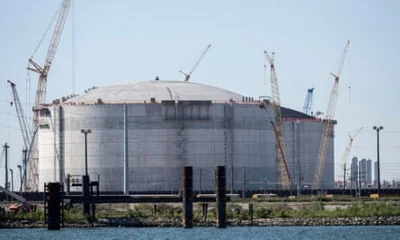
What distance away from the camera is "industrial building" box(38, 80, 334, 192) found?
177 meters

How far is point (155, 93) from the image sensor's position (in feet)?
606

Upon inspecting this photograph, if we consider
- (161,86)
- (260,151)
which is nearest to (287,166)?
(260,151)

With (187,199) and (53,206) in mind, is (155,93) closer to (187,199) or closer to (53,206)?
(53,206)

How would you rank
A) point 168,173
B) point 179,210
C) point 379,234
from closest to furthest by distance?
point 379,234 → point 179,210 → point 168,173

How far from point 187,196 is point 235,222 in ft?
28.0

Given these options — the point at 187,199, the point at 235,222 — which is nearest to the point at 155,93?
the point at 235,222

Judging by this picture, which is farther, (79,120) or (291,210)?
(79,120)

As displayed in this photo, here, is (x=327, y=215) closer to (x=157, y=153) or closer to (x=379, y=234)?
(x=379, y=234)

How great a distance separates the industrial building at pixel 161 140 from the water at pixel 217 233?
6549 centimetres

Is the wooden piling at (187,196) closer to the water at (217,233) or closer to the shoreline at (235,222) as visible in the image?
the water at (217,233)

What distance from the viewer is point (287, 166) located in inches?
7603

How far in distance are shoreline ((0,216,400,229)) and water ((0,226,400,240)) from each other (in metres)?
3.14

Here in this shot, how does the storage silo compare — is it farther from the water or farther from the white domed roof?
the water

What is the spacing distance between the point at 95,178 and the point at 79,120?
27.5ft
